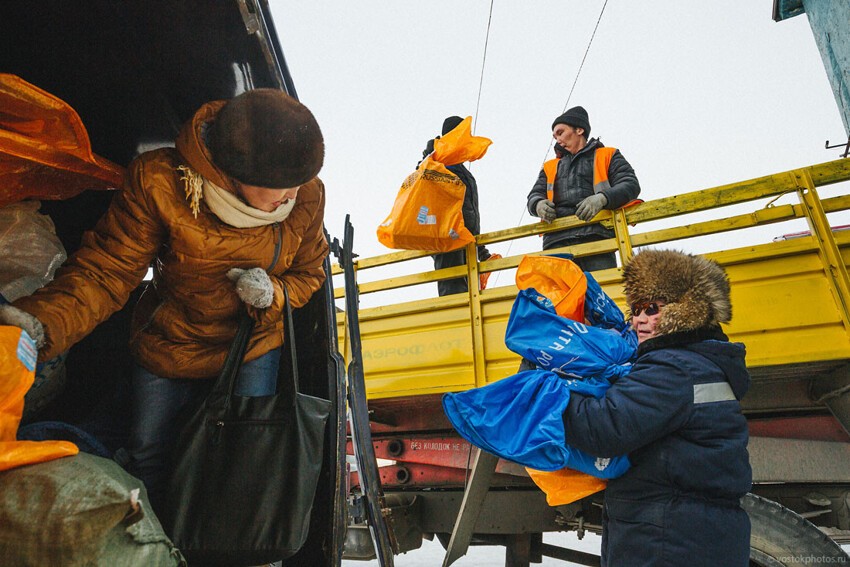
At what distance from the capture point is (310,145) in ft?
4.19

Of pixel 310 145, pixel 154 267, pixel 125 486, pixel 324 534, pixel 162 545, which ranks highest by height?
pixel 310 145

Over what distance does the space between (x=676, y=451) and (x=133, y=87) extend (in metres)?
2.23

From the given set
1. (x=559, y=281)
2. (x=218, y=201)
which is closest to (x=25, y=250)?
(x=218, y=201)

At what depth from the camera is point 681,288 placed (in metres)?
1.54

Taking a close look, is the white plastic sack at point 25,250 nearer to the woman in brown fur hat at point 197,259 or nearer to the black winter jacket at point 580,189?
the woman in brown fur hat at point 197,259

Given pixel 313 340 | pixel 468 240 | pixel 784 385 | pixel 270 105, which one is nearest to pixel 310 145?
pixel 270 105

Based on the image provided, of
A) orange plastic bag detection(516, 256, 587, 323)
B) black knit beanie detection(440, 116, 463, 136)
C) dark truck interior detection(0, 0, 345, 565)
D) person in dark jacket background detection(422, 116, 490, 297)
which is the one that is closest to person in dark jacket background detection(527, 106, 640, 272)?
person in dark jacket background detection(422, 116, 490, 297)

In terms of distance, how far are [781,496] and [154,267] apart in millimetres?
3294

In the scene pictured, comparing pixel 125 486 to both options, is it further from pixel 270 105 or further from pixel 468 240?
pixel 468 240

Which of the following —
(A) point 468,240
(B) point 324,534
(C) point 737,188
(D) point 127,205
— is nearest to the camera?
(D) point 127,205

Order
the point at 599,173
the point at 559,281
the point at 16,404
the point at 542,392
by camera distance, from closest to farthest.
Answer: the point at 16,404, the point at 542,392, the point at 559,281, the point at 599,173

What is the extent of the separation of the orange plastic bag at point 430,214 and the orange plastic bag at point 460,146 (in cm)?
16

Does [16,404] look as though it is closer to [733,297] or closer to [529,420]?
[529,420]

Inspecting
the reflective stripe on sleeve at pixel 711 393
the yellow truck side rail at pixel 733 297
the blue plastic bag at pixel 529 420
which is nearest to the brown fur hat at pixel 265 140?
the blue plastic bag at pixel 529 420
